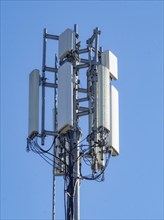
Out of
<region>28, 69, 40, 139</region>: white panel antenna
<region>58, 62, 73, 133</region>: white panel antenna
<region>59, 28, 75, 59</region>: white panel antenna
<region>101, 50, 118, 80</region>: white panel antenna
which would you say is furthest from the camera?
<region>101, 50, 118, 80</region>: white panel antenna

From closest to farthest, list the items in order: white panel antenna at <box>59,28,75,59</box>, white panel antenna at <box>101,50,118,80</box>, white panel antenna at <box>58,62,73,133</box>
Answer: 1. white panel antenna at <box>58,62,73,133</box>
2. white panel antenna at <box>59,28,75,59</box>
3. white panel antenna at <box>101,50,118,80</box>

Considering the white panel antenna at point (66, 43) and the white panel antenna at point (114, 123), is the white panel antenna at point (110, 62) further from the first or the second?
the white panel antenna at point (66, 43)

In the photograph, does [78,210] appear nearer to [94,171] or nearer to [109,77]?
[94,171]

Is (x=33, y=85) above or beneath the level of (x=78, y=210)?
above

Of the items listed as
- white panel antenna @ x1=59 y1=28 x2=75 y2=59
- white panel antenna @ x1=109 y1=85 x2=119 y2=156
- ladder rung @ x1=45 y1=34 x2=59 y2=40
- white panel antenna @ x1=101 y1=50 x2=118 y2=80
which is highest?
ladder rung @ x1=45 y1=34 x2=59 y2=40

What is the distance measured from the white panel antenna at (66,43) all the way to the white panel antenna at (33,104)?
0.79 meters

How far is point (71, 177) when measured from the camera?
18375 millimetres

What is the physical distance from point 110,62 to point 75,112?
71.7 inches

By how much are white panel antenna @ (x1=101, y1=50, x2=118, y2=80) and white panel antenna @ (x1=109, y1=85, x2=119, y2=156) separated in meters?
→ 0.43

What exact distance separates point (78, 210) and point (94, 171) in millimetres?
1199

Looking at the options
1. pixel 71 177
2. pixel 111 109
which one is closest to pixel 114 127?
pixel 111 109

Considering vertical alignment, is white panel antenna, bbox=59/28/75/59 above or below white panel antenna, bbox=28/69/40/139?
above

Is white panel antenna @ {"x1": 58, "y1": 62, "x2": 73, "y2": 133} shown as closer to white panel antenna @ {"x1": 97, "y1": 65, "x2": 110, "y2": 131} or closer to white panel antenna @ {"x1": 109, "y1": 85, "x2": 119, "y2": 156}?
white panel antenna @ {"x1": 97, "y1": 65, "x2": 110, "y2": 131}

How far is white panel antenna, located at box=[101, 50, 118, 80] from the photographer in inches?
771
